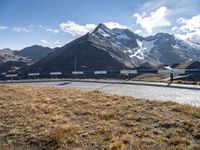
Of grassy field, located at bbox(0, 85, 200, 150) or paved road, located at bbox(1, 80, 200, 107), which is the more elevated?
paved road, located at bbox(1, 80, 200, 107)

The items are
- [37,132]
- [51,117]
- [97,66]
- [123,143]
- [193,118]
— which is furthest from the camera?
[97,66]

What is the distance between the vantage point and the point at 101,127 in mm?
8820

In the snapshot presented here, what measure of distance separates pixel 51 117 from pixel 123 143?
3710mm

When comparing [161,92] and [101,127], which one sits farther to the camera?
[161,92]

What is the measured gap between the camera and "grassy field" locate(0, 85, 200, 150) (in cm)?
745

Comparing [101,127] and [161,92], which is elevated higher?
[161,92]

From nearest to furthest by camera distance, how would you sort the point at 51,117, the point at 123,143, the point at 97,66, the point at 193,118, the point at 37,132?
the point at 123,143 → the point at 37,132 → the point at 193,118 → the point at 51,117 → the point at 97,66

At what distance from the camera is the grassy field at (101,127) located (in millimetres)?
7453

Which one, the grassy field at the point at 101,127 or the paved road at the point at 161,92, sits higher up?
the paved road at the point at 161,92

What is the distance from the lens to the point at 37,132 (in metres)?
8.72

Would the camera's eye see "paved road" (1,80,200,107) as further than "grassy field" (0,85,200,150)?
Yes

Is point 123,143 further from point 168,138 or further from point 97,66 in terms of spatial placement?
point 97,66

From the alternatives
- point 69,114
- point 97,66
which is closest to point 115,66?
point 97,66

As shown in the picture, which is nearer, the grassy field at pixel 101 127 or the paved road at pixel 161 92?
the grassy field at pixel 101 127
